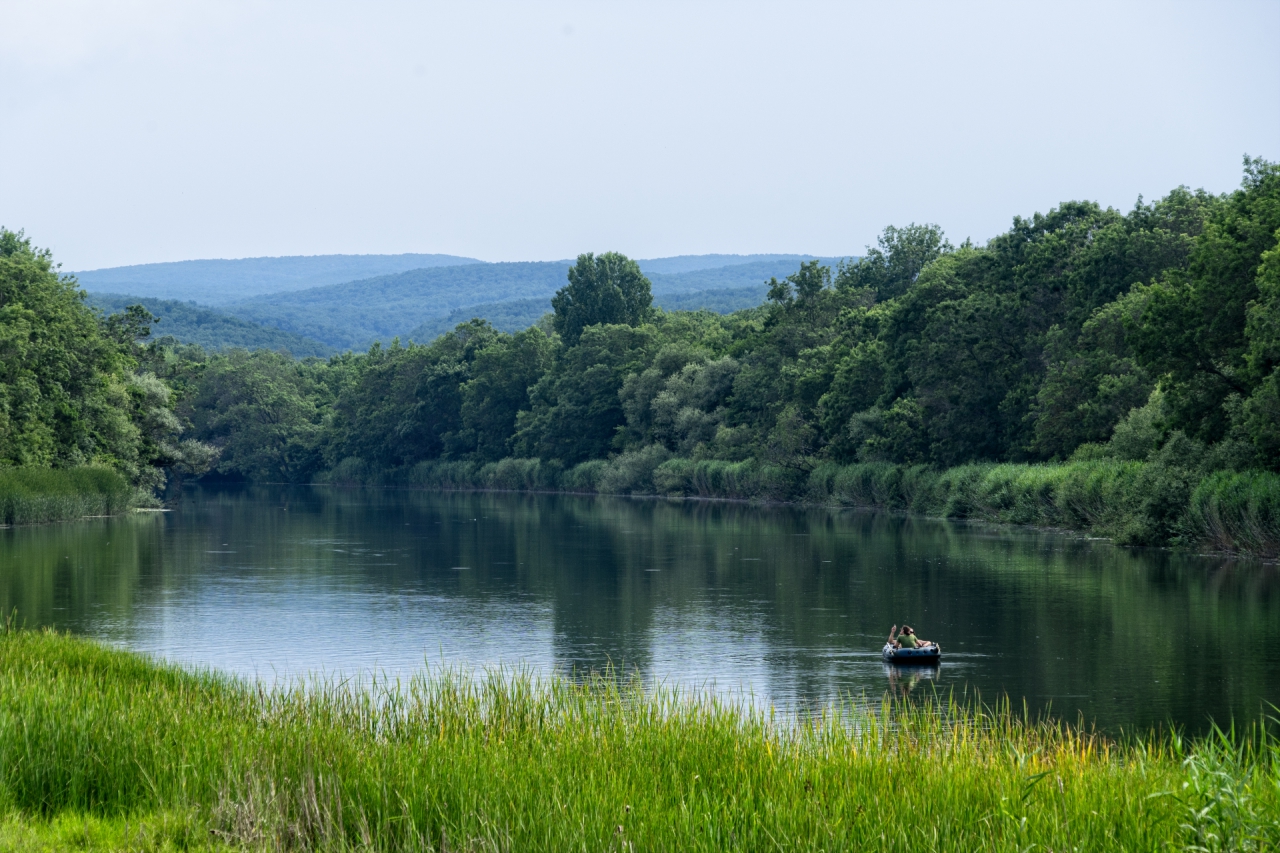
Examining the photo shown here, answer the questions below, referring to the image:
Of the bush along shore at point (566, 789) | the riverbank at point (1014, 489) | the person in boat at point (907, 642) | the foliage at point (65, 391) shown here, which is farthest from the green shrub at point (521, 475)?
the bush along shore at point (566, 789)

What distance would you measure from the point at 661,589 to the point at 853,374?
158ft

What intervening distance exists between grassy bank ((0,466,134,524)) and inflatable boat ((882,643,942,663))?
56616 millimetres

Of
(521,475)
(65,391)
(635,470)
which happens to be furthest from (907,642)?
(521,475)

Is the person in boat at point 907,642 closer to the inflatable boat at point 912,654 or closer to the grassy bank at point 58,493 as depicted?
the inflatable boat at point 912,654

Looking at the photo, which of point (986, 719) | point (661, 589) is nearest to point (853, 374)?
point (661, 589)

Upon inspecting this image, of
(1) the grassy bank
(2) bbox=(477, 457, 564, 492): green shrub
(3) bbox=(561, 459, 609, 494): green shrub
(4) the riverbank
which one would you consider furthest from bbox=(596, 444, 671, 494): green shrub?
(1) the grassy bank

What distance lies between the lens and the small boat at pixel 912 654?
3269 centimetres

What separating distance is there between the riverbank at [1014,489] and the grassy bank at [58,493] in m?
45.3

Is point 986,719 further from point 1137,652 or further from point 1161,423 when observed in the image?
point 1161,423

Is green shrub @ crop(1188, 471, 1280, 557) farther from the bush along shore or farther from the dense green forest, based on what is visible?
the bush along shore

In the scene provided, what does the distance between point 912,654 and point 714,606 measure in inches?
522

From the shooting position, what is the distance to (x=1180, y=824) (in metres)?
10.6

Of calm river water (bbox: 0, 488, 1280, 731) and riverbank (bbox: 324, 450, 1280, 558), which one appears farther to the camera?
riverbank (bbox: 324, 450, 1280, 558)

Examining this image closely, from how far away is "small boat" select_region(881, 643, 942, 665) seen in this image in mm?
32688
